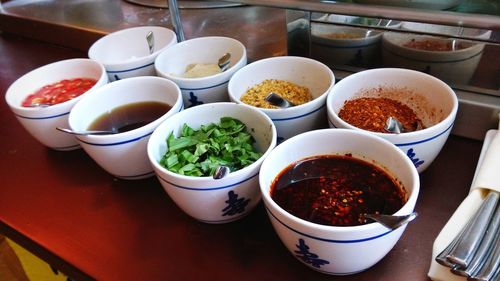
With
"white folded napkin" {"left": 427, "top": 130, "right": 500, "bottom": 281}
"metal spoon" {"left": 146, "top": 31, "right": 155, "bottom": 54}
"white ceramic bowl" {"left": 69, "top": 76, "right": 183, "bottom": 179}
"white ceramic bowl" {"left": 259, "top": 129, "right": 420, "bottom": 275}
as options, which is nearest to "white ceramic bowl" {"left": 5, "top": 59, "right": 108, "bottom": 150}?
"white ceramic bowl" {"left": 69, "top": 76, "right": 183, "bottom": 179}

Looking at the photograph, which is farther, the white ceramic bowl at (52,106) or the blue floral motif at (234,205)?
the white ceramic bowl at (52,106)

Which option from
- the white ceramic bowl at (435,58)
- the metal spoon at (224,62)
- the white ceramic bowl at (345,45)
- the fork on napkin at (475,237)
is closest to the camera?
the fork on napkin at (475,237)

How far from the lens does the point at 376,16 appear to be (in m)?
0.80

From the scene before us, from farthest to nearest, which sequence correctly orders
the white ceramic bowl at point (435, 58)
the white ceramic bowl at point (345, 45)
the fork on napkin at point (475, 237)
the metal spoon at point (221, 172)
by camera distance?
1. the white ceramic bowl at point (345, 45)
2. the white ceramic bowl at point (435, 58)
3. the metal spoon at point (221, 172)
4. the fork on napkin at point (475, 237)

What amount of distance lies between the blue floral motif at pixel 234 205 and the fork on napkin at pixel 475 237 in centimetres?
32

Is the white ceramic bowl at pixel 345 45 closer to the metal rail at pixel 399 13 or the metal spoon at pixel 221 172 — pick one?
the metal rail at pixel 399 13

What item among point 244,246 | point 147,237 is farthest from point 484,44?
point 147,237

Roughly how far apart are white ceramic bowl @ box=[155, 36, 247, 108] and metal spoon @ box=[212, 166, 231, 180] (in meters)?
0.31

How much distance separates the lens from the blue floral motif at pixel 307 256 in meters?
0.63

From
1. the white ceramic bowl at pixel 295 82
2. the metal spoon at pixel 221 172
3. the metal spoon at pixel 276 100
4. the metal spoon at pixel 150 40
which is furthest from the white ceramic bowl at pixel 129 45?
the metal spoon at pixel 221 172

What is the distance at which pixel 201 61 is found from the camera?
45.8 inches

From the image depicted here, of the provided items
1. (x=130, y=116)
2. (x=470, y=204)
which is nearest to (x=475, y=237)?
(x=470, y=204)

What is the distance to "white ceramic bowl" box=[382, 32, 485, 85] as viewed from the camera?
0.84 metres

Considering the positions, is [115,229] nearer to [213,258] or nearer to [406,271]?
[213,258]
